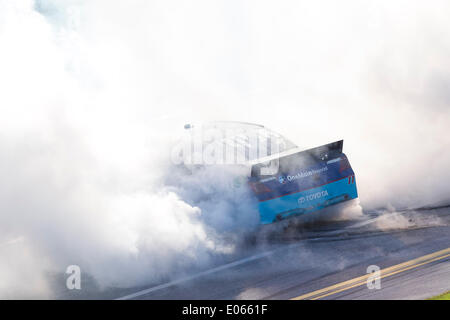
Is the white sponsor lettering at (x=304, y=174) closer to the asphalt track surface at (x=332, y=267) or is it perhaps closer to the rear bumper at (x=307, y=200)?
the rear bumper at (x=307, y=200)

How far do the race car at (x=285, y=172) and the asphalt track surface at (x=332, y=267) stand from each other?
47 cm

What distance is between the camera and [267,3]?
56.9 feet

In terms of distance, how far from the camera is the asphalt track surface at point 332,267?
6922 mm

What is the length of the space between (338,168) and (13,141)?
4451mm

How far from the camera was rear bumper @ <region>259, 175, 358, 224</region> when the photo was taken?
800 cm

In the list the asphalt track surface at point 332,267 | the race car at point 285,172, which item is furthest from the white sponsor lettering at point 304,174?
the asphalt track surface at point 332,267

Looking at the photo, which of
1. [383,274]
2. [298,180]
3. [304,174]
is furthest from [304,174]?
[383,274]

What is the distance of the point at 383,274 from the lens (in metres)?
7.26

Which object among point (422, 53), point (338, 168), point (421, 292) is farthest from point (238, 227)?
point (422, 53)

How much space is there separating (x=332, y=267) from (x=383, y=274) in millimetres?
639

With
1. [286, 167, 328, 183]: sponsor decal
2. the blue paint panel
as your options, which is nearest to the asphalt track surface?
the blue paint panel

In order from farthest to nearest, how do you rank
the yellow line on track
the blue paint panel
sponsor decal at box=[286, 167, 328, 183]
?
sponsor decal at box=[286, 167, 328, 183] → the blue paint panel → the yellow line on track

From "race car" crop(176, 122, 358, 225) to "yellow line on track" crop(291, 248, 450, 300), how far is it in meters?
1.39

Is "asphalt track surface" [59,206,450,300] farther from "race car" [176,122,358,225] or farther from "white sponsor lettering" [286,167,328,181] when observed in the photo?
"white sponsor lettering" [286,167,328,181]
